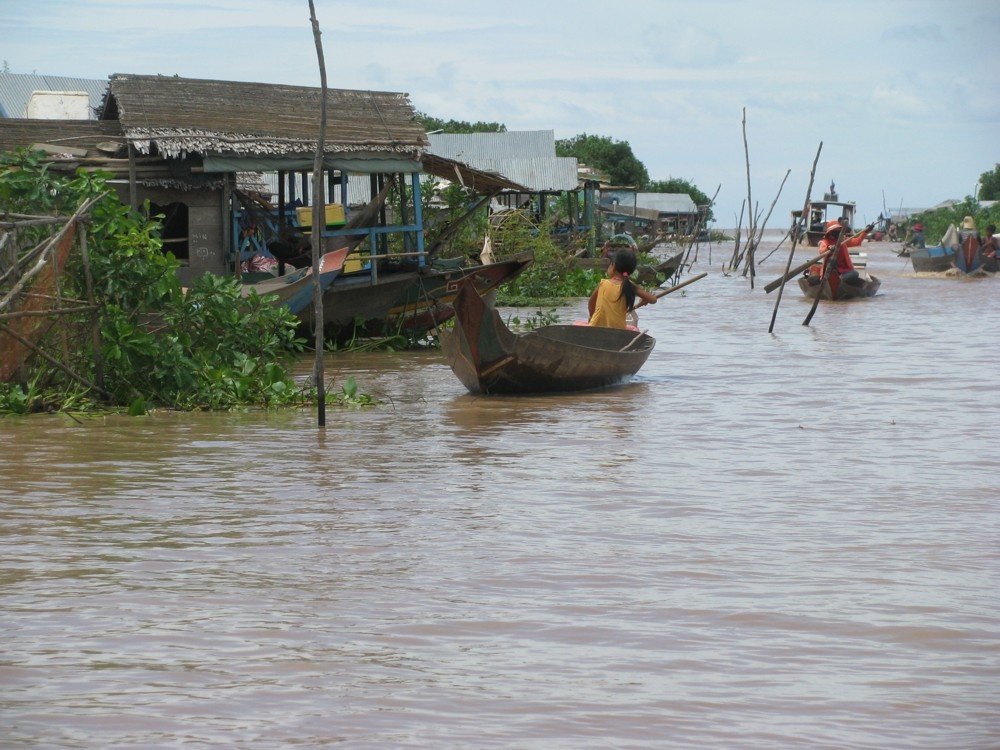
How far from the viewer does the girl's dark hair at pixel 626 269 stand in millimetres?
9960

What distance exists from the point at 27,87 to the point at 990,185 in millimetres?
48815

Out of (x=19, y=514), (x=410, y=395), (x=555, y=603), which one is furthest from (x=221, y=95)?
(x=555, y=603)

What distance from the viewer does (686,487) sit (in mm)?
6441

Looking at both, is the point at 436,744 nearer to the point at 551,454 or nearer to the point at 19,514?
the point at 19,514

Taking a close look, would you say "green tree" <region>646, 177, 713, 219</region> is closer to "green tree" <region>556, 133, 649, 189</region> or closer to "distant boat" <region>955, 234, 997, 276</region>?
"green tree" <region>556, 133, 649, 189</region>

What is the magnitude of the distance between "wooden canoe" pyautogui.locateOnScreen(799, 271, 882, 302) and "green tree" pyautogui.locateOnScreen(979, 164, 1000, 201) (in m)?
43.1

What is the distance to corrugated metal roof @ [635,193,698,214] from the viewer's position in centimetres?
5878

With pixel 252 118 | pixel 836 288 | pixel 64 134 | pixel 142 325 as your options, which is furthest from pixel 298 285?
pixel 836 288

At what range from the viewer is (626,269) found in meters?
10.1

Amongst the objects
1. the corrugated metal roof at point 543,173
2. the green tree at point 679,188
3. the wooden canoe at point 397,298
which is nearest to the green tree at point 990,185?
the green tree at point 679,188

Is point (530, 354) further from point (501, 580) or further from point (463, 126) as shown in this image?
A: point (463, 126)

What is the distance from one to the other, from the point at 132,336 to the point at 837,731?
246 inches

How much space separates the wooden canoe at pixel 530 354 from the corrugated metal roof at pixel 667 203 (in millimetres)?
48705

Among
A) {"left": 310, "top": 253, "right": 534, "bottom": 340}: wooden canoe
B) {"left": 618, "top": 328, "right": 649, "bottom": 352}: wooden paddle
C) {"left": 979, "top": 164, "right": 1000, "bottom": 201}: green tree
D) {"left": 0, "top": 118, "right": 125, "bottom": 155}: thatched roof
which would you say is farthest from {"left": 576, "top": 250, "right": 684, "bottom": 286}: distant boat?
{"left": 979, "top": 164, "right": 1000, "bottom": 201}: green tree
